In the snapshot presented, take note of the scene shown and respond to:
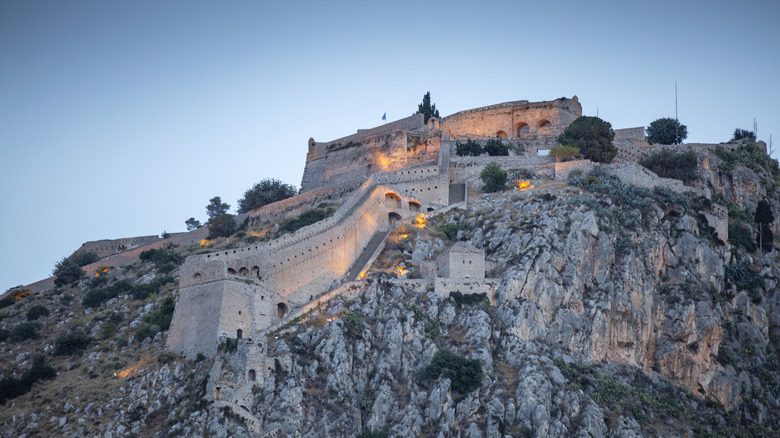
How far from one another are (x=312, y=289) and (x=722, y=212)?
32.9m

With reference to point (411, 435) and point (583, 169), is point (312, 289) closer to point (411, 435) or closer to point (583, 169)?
point (411, 435)

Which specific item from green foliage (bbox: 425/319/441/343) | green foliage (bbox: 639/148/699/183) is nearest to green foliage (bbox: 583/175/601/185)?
green foliage (bbox: 639/148/699/183)

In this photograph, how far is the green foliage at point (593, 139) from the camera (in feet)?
266

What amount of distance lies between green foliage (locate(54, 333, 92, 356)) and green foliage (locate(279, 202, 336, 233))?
65.0 ft

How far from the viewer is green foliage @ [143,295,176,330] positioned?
60.6m

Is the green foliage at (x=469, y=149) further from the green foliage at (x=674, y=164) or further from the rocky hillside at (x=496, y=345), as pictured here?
the green foliage at (x=674, y=164)

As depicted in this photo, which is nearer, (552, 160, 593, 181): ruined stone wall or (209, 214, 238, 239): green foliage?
(552, 160, 593, 181): ruined stone wall

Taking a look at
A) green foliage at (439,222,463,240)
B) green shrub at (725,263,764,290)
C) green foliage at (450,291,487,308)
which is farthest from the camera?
green foliage at (439,222,463,240)

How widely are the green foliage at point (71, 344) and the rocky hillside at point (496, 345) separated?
9cm

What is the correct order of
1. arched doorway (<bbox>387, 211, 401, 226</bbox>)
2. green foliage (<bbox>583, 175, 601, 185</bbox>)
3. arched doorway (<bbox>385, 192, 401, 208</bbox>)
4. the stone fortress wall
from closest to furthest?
1. the stone fortress wall
2. green foliage (<bbox>583, 175, 601, 185</bbox>)
3. arched doorway (<bbox>387, 211, 401, 226</bbox>)
4. arched doorway (<bbox>385, 192, 401, 208</bbox>)

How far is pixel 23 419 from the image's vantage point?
52.6 m

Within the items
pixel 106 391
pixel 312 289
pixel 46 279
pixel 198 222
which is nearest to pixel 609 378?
pixel 312 289

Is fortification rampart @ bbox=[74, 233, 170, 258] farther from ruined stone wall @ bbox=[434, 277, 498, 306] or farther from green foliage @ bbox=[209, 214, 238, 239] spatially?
ruined stone wall @ bbox=[434, 277, 498, 306]

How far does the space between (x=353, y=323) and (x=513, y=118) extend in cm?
4374
